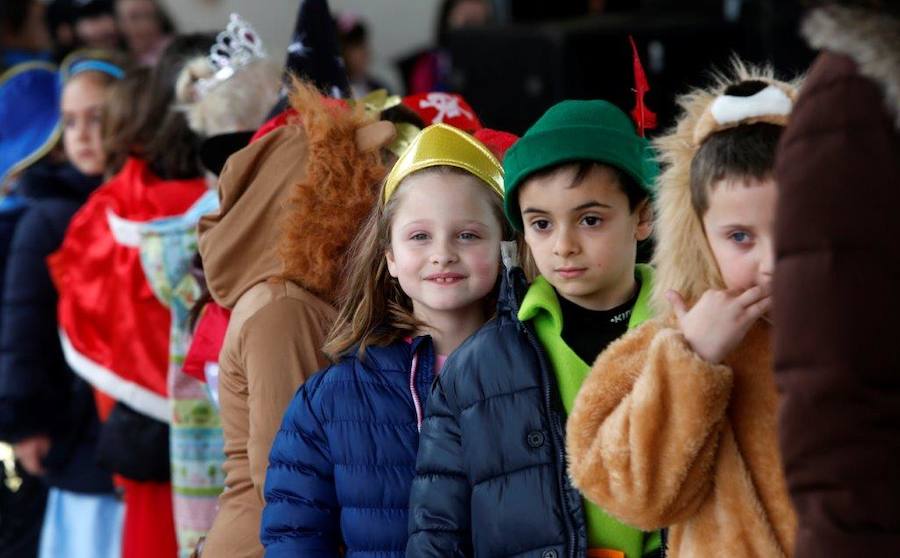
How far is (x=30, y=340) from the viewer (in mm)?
4824

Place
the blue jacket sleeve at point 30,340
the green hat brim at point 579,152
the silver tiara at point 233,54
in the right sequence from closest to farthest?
the green hat brim at point 579,152 → the silver tiara at point 233,54 → the blue jacket sleeve at point 30,340

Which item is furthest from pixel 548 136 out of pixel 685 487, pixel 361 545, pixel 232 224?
pixel 232 224

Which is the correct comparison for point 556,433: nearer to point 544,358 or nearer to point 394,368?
point 544,358

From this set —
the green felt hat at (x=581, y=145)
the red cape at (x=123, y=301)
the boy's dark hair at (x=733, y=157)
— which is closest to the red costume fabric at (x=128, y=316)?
the red cape at (x=123, y=301)

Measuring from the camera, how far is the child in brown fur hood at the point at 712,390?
78.9 inches

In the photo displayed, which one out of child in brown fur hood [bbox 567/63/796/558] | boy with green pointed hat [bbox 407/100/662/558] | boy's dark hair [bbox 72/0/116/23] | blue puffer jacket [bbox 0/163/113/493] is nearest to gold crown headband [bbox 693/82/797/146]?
child in brown fur hood [bbox 567/63/796/558]

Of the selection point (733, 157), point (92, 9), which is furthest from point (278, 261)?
point (92, 9)

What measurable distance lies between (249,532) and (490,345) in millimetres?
964

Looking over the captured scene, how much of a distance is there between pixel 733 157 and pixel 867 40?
371 mm

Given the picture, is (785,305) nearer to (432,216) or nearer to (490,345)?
(490,345)

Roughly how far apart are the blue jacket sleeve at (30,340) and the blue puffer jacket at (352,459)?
87.3 inches

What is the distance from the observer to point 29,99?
557cm

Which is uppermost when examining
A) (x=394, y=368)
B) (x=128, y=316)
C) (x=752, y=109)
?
(x=752, y=109)

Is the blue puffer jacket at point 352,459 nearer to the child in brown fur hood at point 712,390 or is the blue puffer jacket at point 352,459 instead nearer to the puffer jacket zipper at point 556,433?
the puffer jacket zipper at point 556,433
